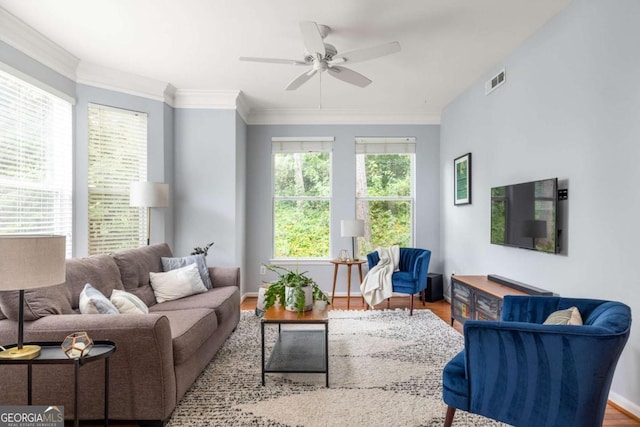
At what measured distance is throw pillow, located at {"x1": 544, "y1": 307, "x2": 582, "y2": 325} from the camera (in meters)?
1.65

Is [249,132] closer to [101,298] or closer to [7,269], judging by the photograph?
[101,298]

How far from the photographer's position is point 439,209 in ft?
17.6

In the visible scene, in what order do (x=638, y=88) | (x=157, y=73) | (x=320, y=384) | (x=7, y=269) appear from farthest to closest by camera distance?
(x=157, y=73), (x=320, y=384), (x=638, y=88), (x=7, y=269)

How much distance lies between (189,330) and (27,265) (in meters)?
1.02

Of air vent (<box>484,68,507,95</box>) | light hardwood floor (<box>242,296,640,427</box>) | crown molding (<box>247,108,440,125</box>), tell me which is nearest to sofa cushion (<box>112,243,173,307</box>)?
light hardwood floor (<box>242,296,640,427</box>)

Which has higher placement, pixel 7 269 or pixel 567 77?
pixel 567 77

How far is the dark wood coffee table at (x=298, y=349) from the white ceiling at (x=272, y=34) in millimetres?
2279

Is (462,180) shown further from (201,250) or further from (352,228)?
(201,250)

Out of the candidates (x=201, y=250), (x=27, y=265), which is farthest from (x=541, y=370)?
(x=201, y=250)

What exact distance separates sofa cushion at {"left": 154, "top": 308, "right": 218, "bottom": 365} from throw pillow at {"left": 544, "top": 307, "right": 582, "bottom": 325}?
199 cm

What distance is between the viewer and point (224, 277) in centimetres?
374

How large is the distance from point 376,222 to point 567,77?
3.15 m

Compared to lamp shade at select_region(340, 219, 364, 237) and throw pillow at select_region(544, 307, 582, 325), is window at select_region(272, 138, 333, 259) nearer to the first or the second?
lamp shade at select_region(340, 219, 364, 237)

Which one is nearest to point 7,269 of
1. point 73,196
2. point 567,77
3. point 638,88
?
point 73,196
